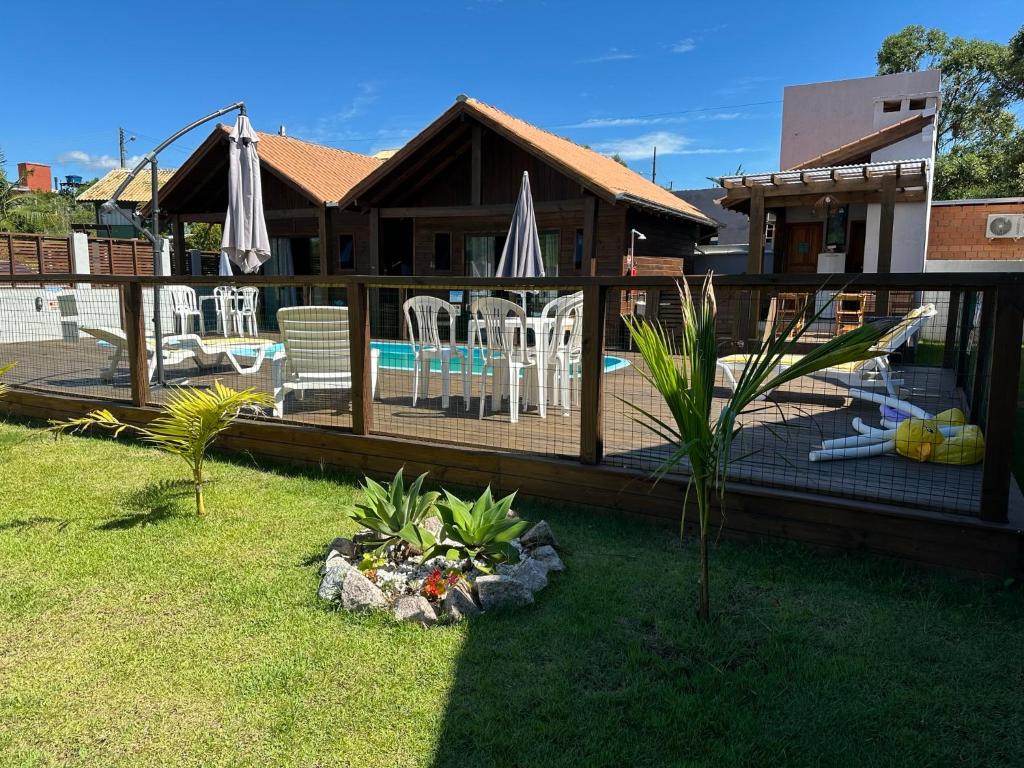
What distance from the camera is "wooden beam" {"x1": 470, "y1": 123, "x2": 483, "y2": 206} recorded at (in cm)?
1361

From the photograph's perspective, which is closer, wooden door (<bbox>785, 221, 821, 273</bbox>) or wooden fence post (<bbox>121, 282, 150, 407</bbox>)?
wooden fence post (<bbox>121, 282, 150, 407</bbox>)

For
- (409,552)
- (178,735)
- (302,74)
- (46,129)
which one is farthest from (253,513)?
(46,129)

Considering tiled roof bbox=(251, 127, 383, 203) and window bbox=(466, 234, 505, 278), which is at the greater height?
tiled roof bbox=(251, 127, 383, 203)

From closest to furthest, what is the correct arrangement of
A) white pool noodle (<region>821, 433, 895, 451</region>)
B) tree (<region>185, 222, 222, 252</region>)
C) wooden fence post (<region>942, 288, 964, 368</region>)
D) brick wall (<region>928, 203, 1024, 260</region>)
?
1. white pool noodle (<region>821, 433, 895, 451</region>)
2. wooden fence post (<region>942, 288, 964, 368</region>)
3. brick wall (<region>928, 203, 1024, 260</region>)
4. tree (<region>185, 222, 222, 252</region>)

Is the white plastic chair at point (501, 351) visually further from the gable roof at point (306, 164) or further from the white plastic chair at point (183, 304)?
the gable roof at point (306, 164)

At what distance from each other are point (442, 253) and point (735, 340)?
13.0 metres

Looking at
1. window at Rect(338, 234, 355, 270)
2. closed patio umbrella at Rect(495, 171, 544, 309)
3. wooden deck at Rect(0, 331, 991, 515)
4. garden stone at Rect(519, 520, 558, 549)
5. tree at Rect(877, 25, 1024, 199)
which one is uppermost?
tree at Rect(877, 25, 1024, 199)

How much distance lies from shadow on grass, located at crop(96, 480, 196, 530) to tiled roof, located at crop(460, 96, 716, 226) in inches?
348

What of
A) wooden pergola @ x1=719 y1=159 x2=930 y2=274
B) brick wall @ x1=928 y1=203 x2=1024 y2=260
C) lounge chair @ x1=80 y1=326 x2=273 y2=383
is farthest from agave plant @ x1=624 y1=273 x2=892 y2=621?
brick wall @ x1=928 y1=203 x2=1024 y2=260

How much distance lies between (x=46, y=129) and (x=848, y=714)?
62.2m

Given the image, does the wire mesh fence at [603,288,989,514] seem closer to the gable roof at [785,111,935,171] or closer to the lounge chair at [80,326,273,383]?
the lounge chair at [80,326,273,383]

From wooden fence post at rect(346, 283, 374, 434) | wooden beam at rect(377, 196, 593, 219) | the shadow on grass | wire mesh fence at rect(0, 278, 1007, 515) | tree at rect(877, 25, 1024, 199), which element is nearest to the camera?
wire mesh fence at rect(0, 278, 1007, 515)

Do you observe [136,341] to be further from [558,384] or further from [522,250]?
[522,250]

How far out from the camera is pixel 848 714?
2.25 meters
